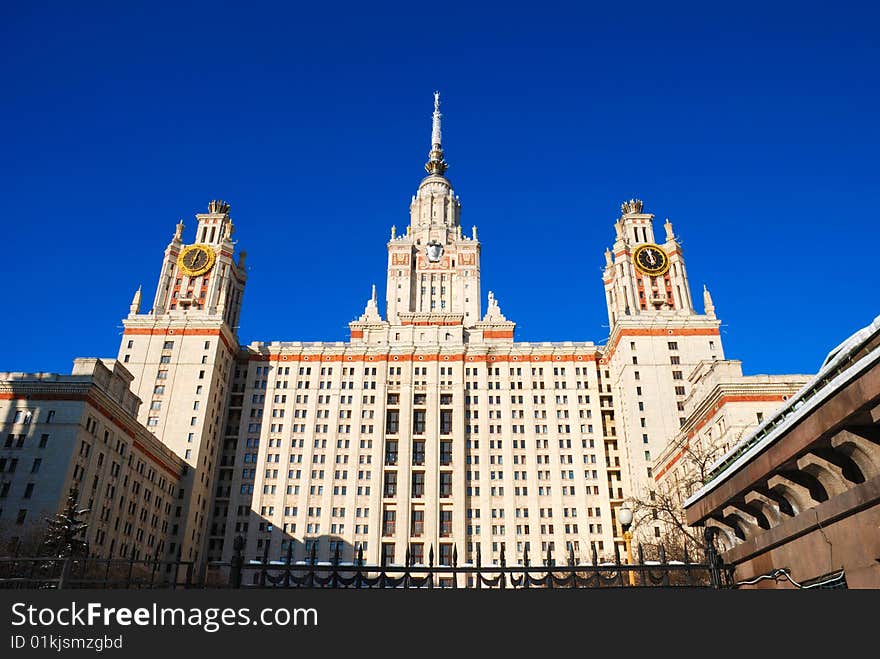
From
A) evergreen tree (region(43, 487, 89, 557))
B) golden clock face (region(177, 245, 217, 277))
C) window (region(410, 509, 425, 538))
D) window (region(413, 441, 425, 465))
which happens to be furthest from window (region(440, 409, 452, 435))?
evergreen tree (region(43, 487, 89, 557))

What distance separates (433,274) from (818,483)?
123441mm

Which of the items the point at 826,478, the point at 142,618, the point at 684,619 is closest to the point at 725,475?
the point at 826,478

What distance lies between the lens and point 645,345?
3959 inches

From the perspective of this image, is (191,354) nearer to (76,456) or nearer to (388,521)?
(76,456)

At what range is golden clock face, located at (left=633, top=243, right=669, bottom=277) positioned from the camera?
362 feet

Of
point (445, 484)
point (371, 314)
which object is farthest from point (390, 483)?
point (371, 314)

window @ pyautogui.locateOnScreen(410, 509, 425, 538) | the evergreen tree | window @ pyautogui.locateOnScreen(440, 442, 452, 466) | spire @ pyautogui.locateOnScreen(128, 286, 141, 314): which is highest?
spire @ pyautogui.locateOnScreen(128, 286, 141, 314)

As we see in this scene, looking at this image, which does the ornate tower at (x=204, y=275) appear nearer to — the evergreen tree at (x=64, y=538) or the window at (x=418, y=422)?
the window at (x=418, y=422)

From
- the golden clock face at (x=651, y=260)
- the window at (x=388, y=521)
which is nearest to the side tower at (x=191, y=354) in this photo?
the window at (x=388, y=521)

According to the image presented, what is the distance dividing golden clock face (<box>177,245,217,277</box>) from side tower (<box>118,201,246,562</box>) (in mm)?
164

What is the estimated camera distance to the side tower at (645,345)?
3698 inches

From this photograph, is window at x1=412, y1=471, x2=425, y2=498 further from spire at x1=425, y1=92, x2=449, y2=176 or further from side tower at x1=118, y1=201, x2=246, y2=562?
spire at x1=425, y1=92, x2=449, y2=176

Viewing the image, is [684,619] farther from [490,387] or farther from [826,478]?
[490,387]

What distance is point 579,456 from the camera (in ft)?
334
